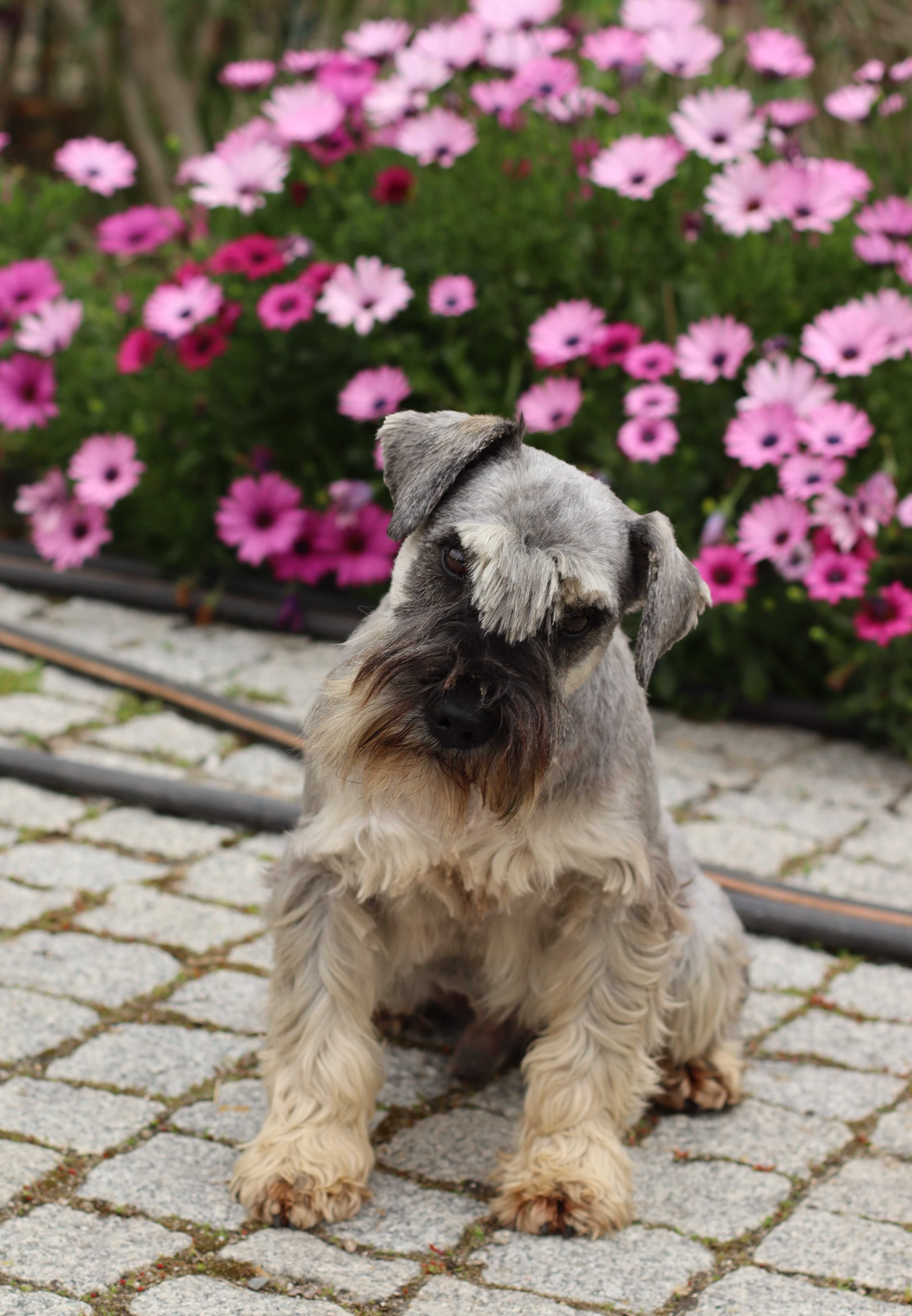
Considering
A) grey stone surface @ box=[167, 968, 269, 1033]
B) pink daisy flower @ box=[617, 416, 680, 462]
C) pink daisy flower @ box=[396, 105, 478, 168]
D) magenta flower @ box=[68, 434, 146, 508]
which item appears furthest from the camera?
magenta flower @ box=[68, 434, 146, 508]

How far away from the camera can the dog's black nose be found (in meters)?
2.89

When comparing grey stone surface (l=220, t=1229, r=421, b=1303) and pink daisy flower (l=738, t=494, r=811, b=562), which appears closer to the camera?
grey stone surface (l=220, t=1229, r=421, b=1303)

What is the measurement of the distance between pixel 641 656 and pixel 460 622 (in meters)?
0.44

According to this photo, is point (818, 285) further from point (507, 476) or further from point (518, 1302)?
point (518, 1302)

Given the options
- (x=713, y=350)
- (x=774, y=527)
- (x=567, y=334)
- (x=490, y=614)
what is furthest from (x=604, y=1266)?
(x=567, y=334)

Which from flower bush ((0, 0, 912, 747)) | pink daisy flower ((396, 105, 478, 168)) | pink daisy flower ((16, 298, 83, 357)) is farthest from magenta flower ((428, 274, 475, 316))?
pink daisy flower ((16, 298, 83, 357))

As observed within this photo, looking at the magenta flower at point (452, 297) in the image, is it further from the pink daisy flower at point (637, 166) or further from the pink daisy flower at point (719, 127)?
the pink daisy flower at point (719, 127)

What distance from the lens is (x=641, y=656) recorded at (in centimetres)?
317

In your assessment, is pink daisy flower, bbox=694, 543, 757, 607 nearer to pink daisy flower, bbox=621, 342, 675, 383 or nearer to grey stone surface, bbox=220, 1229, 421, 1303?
pink daisy flower, bbox=621, 342, 675, 383

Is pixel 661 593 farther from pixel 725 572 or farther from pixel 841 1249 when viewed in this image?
pixel 725 572

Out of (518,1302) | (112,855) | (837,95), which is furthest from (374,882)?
(837,95)

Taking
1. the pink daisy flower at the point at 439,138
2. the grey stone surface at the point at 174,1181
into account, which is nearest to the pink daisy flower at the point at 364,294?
the pink daisy flower at the point at 439,138

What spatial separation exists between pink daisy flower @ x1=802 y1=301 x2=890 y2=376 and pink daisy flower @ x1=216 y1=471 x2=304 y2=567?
230cm

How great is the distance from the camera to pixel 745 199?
620 cm
